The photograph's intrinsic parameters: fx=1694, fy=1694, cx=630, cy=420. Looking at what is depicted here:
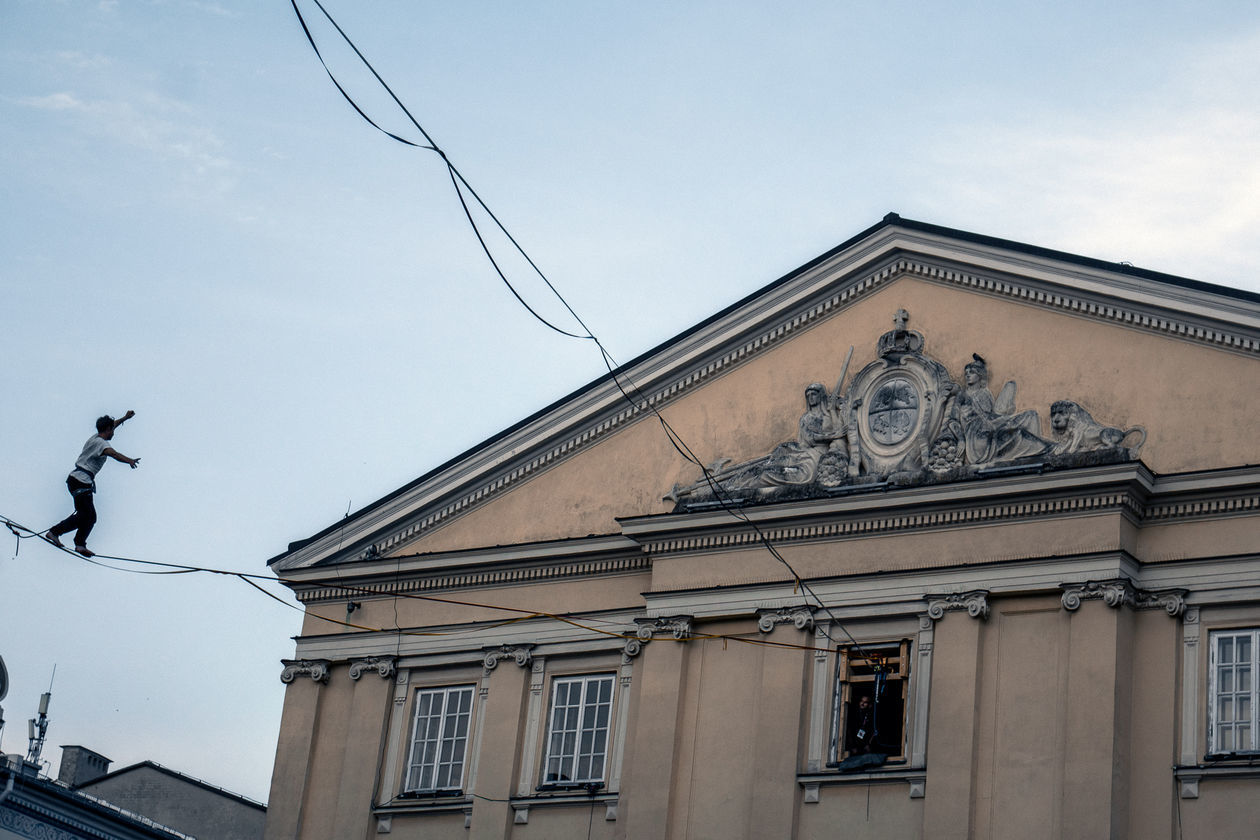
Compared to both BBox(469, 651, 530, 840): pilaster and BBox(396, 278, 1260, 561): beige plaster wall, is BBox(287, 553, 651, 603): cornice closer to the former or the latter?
BBox(396, 278, 1260, 561): beige plaster wall

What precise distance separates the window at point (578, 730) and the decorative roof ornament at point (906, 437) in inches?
111

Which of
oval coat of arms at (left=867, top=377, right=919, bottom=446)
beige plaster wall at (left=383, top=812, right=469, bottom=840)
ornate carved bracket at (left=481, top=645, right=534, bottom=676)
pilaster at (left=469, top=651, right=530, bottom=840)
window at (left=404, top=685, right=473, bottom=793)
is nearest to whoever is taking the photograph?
oval coat of arms at (left=867, top=377, right=919, bottom=446)

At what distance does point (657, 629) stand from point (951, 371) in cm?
506

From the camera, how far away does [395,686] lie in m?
24.4

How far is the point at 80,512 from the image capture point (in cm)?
1644

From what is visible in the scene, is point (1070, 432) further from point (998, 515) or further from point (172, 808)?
point (172, 808)

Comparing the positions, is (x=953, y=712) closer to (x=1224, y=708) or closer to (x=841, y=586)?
(x=841, y=586)

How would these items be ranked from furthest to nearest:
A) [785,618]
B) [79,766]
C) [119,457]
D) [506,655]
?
[79,766]
[506,655]
[785,618]
[119,457]

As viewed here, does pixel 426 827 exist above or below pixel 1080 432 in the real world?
below

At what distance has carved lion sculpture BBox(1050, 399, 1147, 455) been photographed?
778 inches

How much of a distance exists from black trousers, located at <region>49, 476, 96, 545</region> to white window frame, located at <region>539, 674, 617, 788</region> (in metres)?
8.35

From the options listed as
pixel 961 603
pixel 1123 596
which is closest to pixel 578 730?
pixel 961 603

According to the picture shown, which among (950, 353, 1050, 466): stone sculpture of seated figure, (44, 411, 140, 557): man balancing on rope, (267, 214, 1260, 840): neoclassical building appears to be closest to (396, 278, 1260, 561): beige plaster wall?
(267, 214, 1260, 840): neoclassical building

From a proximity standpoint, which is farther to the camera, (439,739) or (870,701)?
(439,739)
